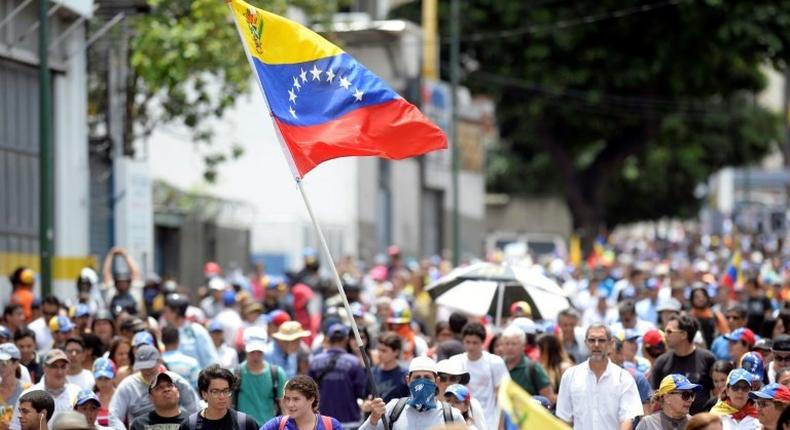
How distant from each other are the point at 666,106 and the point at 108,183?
2181cm

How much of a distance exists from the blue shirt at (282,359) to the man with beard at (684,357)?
342 centimetres

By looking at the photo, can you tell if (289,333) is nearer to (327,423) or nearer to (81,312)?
(81,312)

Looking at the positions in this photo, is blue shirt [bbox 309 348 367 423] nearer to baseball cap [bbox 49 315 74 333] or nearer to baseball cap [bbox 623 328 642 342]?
baseball cap [bbox 623 328 642 342]

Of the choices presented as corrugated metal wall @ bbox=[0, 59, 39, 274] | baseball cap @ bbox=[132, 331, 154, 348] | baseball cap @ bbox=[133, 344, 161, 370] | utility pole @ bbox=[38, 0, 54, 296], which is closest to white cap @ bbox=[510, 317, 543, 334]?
baseball cap @ bbox=[132, 331, 154, 348]

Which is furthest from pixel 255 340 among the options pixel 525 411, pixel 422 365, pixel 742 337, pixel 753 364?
pixel 525 411

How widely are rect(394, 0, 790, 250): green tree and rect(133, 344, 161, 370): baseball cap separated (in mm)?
23243

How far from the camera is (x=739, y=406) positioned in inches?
419

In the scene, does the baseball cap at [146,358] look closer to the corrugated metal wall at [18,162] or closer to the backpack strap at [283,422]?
the backpack strap at [283,422]

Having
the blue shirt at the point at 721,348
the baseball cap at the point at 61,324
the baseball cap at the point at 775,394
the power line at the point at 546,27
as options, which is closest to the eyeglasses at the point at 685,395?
the baseball cap at the point at 775,394

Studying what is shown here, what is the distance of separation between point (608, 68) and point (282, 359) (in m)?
28.3

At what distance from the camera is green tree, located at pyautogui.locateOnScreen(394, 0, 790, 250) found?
3884cm

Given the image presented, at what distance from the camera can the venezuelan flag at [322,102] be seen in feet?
38.3

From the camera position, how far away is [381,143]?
38.9 ft

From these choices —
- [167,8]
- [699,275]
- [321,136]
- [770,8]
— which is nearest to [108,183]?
[167,8]
